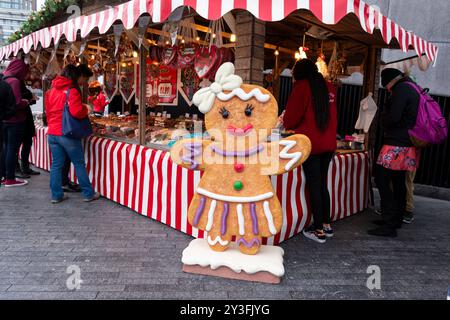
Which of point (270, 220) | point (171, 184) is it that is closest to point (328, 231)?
point (270, 220)

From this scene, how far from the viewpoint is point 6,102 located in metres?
5.71

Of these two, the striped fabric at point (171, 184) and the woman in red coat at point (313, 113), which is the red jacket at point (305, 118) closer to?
the woman in red coat at point (313, 113)

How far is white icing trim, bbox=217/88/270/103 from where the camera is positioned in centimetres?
317

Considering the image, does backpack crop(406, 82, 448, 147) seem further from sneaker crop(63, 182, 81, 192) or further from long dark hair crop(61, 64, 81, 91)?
sneaker crop(63, 182, 81, 192)

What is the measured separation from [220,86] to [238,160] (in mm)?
687

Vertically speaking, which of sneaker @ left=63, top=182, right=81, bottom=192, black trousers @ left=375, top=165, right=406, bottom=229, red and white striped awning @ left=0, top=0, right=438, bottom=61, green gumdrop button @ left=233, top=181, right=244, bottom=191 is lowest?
sneaker @ left=63, top=182, right=81, bottom=192

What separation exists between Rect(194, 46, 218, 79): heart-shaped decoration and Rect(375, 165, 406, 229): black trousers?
8.00 feet

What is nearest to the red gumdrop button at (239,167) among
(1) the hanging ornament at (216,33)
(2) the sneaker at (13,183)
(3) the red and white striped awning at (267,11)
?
(3) the red and white striped awning at (267,11)

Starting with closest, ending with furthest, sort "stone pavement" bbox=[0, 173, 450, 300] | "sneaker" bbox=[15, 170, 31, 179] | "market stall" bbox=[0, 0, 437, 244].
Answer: "stone pavement" bbox=[0, 173, 450, 300]
"market stall" bbox=[0, 0, 437, 244]
"sneaker" bbox=[15, 170, 31, 179]

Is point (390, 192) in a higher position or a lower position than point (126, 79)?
lower

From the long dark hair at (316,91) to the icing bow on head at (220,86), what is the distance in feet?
3.21

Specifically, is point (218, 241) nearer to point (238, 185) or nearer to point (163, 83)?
point (238, 185)

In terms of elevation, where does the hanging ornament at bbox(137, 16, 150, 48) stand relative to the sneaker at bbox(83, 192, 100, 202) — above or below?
above

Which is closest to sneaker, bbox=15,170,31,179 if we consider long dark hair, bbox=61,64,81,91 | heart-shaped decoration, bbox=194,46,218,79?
long dark hair, bbox=61,64,81,91
